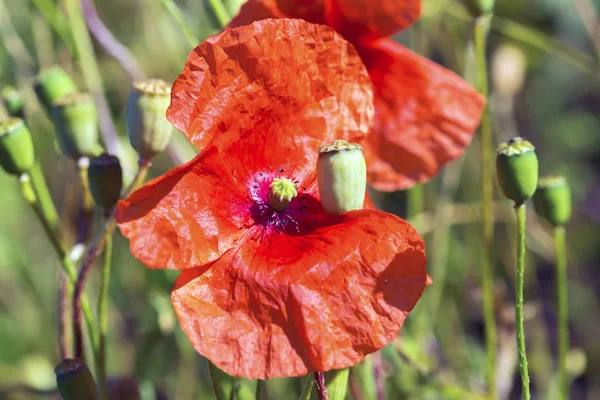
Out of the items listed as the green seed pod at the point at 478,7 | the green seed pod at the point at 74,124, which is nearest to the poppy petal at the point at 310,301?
the green seed pod at the point at 74,124

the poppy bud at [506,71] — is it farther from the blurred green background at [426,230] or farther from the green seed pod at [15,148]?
the green seed pod at [15,148]

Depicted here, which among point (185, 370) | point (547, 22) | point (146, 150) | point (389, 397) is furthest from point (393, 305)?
point (547, 22)

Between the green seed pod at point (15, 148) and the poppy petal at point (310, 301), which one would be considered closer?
the poppy petal at point (310, 301)

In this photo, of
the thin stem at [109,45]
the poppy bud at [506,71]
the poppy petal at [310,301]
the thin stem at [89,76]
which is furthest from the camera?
the poppy bud at [506,71]

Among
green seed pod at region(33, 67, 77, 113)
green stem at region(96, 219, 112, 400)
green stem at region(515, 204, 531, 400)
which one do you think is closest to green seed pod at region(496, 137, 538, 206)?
green stem at region(515, 204, 531, 400)

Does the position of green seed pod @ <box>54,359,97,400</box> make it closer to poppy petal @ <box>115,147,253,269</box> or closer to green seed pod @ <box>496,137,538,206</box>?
poppy petal @ <box>115,147,253,269</box>

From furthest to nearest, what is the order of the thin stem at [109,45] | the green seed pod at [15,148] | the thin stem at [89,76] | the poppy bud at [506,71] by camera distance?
the poppy bud at [506,71]
the thin stem at [109,45]
the thin stem at [89,76]
the green seed pod at [15,148]

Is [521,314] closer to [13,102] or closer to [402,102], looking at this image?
[402,102]

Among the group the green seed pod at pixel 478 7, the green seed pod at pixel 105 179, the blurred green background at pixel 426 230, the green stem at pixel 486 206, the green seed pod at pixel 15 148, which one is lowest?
the blurred green background at pixel 426 230

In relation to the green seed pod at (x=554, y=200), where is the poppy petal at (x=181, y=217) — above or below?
above
